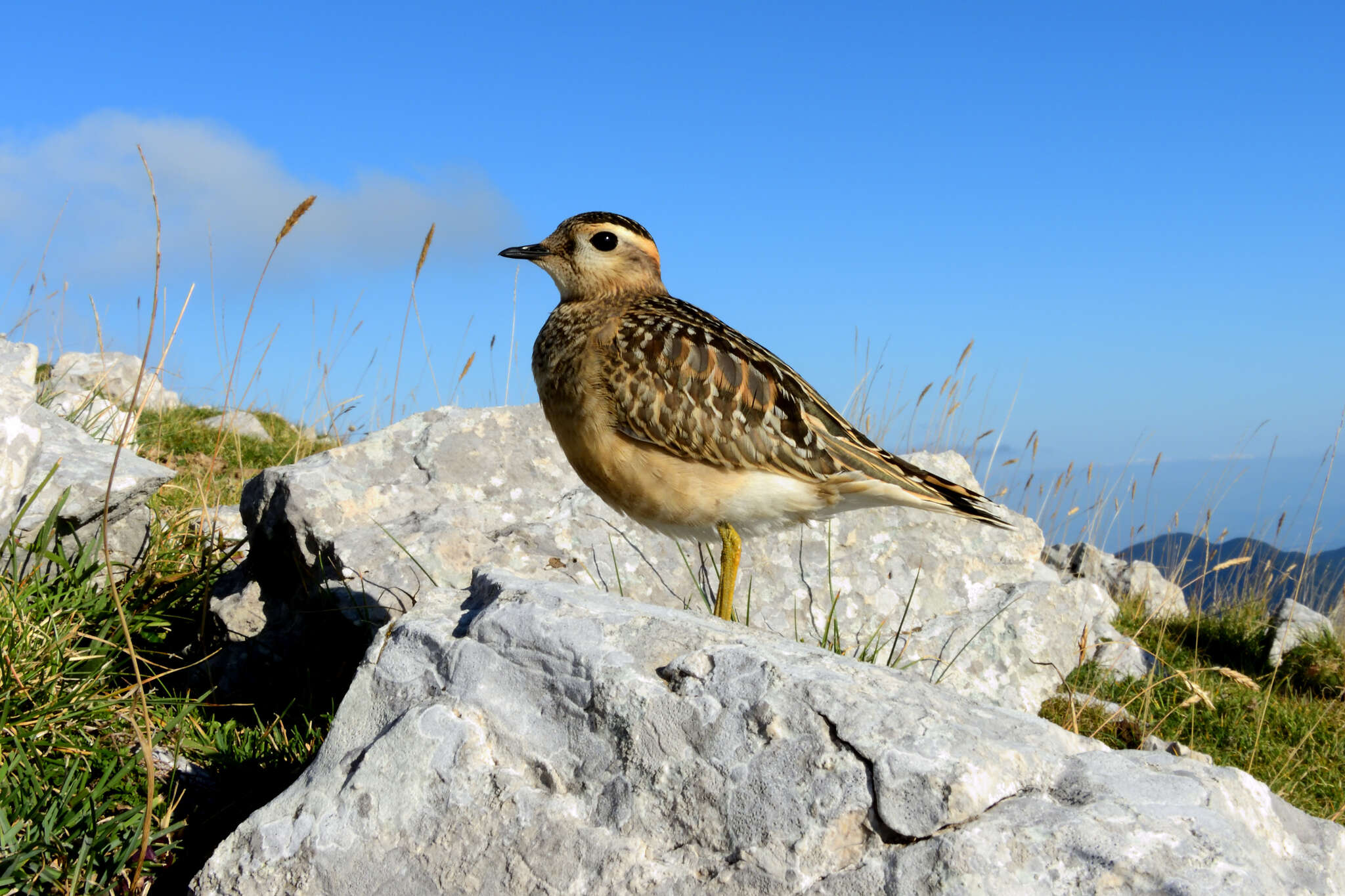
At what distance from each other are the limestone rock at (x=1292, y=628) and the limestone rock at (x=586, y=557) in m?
3.95

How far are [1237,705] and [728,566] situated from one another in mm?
4591

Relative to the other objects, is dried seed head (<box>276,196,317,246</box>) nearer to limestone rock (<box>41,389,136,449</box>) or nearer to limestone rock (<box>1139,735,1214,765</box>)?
limestone rock (<box>41,389,136,449</box>)

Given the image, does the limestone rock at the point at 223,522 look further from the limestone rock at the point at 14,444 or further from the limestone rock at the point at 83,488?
the limestone rock at the point at 14,444

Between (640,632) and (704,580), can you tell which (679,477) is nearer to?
(704,580)

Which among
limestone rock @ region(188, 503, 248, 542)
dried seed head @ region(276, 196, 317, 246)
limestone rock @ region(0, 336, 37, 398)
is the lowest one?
limestone rock @ region(188, 503, 248, 542)

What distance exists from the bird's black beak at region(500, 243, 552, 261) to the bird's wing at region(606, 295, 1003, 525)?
2.34 feet

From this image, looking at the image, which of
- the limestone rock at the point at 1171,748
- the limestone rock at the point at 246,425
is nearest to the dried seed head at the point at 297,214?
the limestone rock at the point at 1171,748

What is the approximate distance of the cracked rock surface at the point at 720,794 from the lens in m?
2.22

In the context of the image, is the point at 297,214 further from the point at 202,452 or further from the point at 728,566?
the point at 202,452

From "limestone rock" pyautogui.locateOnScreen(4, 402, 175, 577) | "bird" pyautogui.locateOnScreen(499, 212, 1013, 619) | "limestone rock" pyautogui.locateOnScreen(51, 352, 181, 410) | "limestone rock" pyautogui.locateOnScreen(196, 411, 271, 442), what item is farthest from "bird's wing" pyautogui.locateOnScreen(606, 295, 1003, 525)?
"limestone rock" pyautogui.locateOnScreen(51, 352, 181, 410)

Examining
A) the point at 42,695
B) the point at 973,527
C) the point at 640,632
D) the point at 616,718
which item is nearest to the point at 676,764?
the point at 616,718

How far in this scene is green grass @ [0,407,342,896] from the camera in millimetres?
3137

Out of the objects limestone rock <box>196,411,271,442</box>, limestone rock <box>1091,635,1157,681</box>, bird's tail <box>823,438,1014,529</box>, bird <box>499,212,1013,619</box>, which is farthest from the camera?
limestone rock <box>196,411,271,442</box>

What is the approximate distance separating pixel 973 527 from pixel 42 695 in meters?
5.06
